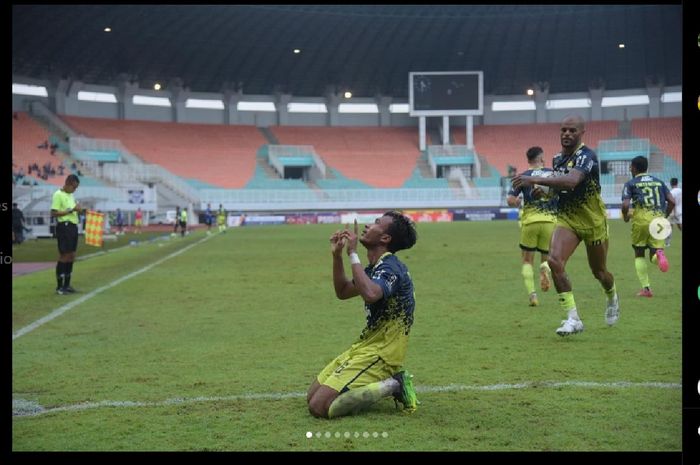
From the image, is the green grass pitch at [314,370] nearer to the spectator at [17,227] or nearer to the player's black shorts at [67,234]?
the player's black shorts at [67,234]

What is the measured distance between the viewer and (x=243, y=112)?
255ft

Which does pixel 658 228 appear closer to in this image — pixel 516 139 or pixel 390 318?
pixel 390 318

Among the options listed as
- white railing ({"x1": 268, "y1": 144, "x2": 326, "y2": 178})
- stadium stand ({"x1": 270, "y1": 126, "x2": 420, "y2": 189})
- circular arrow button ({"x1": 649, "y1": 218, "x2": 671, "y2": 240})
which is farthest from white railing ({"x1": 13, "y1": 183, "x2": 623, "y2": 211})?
circular arrow button ({"x1": 649, "y1": 218, "x2": 671, "y2": 240})

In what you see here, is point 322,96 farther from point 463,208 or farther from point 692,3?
point 692,3

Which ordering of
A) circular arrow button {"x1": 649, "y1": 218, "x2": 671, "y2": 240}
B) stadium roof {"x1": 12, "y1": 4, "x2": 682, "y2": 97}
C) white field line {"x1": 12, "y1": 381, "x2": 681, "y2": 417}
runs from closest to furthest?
circular arrow button {"x1": 649, "y1": 218, "x2": 671, "y2": 240}
white field line {"x1": 12, "y1": 381, "x2": 681, "y2": 417}
stadium roof {"x1": 12, "y1": 4, "x2": 682, "y2": 97}

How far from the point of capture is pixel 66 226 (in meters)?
14.3

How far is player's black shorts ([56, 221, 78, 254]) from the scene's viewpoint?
1416 centimetres

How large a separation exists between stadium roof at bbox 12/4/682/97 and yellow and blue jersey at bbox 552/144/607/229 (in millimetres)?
48495

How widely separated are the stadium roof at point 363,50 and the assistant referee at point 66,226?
42459 millimetres

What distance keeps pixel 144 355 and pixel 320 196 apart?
185 feet

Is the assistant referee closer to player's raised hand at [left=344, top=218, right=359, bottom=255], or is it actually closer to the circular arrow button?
player's raised hand at [left=344, top=218, right=359, bottom=255]

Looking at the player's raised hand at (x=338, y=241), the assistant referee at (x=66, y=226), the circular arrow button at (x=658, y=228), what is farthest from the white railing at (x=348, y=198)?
the circular arrow button at (x=658, y=228)

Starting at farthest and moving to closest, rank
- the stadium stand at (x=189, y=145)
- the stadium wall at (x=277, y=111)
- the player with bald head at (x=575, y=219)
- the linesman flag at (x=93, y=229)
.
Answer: the stadium wall at (x=277, y=111) < the stadium stand at (x=189, y=145) < the linesman flag at (x=93, y=229) < the player with bald head at (x=575, y=219)

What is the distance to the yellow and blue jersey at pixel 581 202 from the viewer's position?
8.91m
